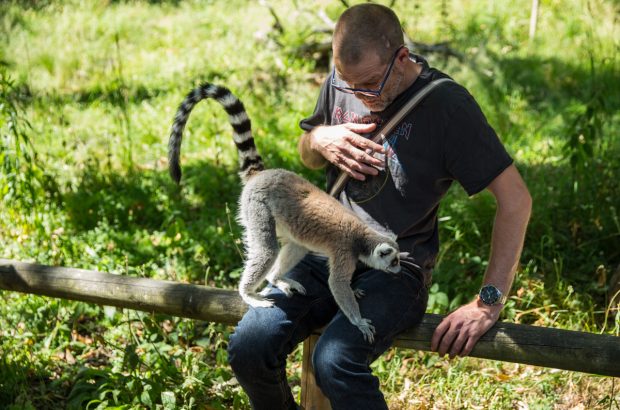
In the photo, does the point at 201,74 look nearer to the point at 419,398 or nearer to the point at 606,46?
the point at 606,46

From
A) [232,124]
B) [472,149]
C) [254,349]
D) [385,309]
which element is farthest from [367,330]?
[232,124]

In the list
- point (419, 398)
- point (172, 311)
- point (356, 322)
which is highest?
point (356, 322)

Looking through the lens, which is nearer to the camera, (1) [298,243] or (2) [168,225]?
(1) [298,243]

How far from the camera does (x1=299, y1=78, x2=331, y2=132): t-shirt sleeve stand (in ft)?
9.11

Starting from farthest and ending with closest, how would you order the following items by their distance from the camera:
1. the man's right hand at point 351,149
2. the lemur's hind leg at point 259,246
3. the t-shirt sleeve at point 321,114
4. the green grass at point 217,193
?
the green grass at point 217,193
the t-shirt sleeve at point 321,114
the lemur's hind leg at point 259,246
the man's right hand at point 351,149

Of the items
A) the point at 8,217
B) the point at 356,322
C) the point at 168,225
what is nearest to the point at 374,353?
the point at 356,322

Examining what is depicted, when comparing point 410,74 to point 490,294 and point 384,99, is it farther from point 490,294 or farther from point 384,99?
point 490,294

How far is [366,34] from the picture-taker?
230 cm

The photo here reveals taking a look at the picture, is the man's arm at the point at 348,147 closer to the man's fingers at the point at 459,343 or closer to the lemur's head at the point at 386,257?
the lemur's head at the point at 386,257

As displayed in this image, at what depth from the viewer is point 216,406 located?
292cm

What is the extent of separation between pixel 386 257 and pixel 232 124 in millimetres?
958

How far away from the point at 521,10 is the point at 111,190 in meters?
6.21

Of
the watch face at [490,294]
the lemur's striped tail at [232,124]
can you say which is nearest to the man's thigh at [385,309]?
the watch face at [490,294]

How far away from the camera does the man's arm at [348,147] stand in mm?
2494
